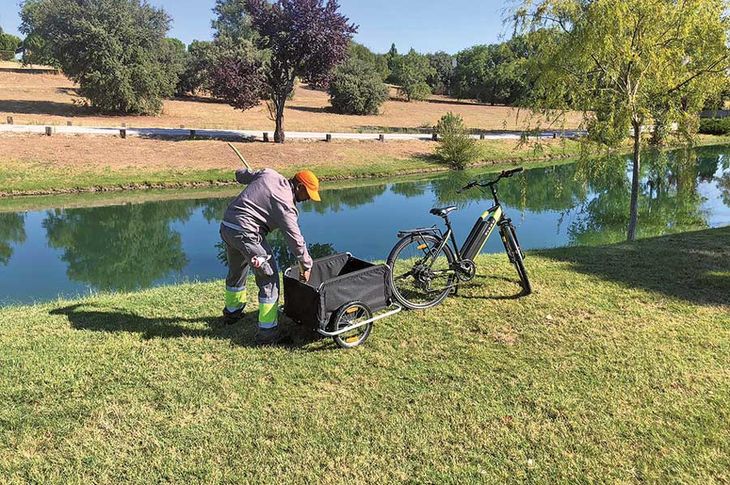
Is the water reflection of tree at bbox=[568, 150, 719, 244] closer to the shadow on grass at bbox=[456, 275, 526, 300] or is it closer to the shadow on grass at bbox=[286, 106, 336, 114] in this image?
the shadow on grass at bbox=[456, 275, 526, 300]

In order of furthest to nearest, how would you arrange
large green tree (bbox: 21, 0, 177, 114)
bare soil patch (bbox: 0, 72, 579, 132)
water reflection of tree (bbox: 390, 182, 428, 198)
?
bare soil patch (bbox: 0, 72, 579, 132) < large green tree (bbox: 21, 0, 177, 114) < water reflection of tree (bbox: 390, 182, 428, 198)

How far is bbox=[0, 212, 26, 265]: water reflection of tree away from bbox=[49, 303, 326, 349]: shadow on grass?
7.78 metres

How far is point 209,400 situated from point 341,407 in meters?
0.98

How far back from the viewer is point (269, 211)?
4.59 m

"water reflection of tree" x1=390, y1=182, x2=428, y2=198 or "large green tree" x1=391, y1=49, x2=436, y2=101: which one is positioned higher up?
"large green tree" x1=391, y1=49, x2=436, y2=101

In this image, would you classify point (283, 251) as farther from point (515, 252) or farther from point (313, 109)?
point (313, 109)

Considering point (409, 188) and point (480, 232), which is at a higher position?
point (480, 232)

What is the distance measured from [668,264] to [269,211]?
18.9 ft

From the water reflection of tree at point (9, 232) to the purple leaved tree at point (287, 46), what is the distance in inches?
476

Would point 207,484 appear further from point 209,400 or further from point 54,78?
point 54,78

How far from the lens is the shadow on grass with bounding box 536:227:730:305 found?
250 inches

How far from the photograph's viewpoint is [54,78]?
171 ft

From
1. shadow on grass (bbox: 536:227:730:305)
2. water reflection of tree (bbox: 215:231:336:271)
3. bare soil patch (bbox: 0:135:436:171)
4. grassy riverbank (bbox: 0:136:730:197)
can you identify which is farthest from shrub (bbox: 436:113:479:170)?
shadow on grass (bbox: 536:227:730:305)

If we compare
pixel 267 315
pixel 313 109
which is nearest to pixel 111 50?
pixel 313 109
